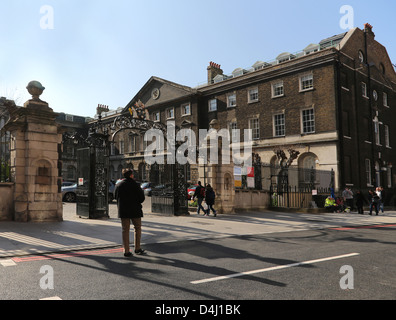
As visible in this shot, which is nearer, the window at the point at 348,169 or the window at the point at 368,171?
the window at the point at 348,169

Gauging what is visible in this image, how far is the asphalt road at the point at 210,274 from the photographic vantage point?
4391 millimetres

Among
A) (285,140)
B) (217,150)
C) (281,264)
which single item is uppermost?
(285,140)

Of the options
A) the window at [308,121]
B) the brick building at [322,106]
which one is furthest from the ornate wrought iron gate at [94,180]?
the window at [308,121]

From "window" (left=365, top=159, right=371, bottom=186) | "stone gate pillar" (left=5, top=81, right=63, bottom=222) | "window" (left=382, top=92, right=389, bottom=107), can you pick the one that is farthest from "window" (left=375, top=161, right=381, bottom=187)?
"stone gate pillar" (left=5, top=81, right=63, bottom=222)

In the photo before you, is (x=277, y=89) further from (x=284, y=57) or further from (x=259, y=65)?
(x=259, y=65)

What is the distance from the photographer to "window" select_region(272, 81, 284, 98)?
30.4m

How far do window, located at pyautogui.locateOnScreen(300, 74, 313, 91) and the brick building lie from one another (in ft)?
0.26

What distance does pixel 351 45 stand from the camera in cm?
2922

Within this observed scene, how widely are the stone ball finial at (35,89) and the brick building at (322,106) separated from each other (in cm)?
2135

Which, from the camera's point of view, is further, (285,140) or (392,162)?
(392,162)

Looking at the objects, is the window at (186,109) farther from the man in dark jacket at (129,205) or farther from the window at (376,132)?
the man in dark jacket at (129,205)
